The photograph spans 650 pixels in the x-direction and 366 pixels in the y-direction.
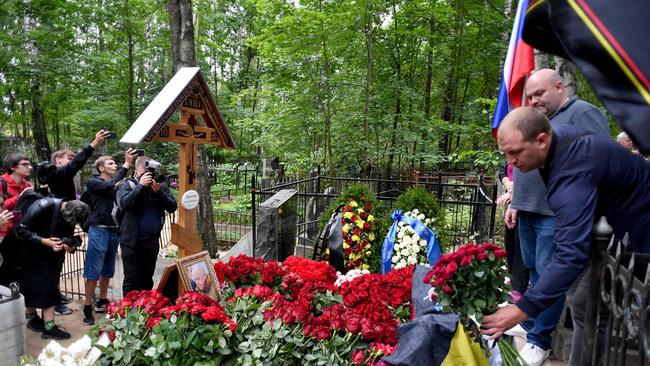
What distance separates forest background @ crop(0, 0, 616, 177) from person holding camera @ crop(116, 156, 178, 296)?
5.61 meters

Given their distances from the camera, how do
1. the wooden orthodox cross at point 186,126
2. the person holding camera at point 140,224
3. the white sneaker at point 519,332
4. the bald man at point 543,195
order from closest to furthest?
the bald man at point 543,195
the wooden orthodox cross at point 186,126
the white sneaker at point 519,332
the person holding camera at point 140,224

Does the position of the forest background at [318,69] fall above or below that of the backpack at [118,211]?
above

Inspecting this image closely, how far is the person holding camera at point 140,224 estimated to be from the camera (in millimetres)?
4570

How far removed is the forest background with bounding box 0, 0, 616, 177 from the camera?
1151 centimetres

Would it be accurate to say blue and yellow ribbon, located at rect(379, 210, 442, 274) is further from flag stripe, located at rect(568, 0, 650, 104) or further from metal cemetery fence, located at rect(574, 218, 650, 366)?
flag stripe, located at rect(568, 0, 650, 104)

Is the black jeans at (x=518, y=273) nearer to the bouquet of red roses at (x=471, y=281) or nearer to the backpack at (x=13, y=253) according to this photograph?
the bouquet of red roses at (x=471, y=281)

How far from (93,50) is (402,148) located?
11328mm

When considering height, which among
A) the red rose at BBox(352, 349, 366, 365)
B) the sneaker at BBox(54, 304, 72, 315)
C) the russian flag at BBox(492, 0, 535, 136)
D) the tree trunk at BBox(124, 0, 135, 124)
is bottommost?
the sneaker at BBox(54, 304, 72, 315)

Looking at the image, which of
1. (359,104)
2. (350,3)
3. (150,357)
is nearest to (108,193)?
(150,357)

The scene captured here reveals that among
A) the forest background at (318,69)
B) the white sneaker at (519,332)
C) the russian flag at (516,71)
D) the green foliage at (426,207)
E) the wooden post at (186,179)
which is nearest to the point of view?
the white sneaker at (519,332)

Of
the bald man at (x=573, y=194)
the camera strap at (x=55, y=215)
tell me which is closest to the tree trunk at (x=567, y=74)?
the bald man at (x=573, y=194)

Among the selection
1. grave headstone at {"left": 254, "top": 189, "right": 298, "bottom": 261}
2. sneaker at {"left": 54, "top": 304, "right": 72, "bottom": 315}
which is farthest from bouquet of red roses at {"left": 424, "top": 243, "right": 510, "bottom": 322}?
sneaker at {"left": 54, "top": 304, "right": 72, "bottom": 315}

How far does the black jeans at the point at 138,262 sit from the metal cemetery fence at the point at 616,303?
4157 millimetres

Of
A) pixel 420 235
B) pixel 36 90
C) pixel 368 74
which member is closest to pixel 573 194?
pixel 420 235
